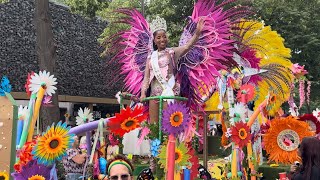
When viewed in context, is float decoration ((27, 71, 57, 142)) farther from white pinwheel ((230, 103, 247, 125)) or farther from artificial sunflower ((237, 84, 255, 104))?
artificial sunflower ((237, 84, 255, 104))

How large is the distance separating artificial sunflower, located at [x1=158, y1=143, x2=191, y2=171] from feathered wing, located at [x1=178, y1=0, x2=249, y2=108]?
1.33m

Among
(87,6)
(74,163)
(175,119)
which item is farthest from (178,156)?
(87,6)

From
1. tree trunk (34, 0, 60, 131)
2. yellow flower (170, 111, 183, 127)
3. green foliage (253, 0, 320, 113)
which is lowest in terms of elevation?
yellow flower (170, 111, 183, 127)

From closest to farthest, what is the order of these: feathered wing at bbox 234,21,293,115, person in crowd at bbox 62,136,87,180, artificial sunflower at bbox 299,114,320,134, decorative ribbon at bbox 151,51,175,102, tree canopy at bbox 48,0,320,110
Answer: decorative ribbon at bbox 151,51,175,102, person in crowd at bbox 62,136,87,180, artificial sunflower at bbox 299,114,320,134, feathered wing at bbox 234,21,293,115, tree canopy at bbox 48,0,320,110

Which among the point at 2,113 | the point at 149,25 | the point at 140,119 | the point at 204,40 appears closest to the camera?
the point at 2,113

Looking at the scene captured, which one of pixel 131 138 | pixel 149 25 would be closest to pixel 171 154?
pixel 131 138

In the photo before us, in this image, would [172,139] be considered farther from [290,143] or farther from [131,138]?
[290,143]

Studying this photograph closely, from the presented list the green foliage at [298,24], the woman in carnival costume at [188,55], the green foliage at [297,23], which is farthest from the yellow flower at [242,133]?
the green foliage at [297,23]

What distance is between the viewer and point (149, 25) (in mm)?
5488

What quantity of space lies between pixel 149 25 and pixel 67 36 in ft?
47.4

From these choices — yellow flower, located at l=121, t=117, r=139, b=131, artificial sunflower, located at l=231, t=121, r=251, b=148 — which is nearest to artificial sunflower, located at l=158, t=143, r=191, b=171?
yellow flower, located at l=121, t=117, r=139, b=131

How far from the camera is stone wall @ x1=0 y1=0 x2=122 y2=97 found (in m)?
16.8

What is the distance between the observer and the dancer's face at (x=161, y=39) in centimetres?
509

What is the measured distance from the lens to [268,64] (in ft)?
29.2
